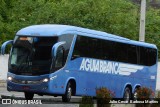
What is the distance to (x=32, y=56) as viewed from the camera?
2183 centimetres

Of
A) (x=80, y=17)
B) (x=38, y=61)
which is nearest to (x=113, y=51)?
(x=38, y=61)

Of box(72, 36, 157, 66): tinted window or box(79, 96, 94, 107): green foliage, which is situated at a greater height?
box(72, 36, 157, 66): tinted window

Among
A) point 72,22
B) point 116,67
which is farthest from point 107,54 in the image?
point 72,22

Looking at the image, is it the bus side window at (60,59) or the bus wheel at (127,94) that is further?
the bus wheel at (127,94)

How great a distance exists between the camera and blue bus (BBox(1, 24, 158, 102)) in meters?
21.8

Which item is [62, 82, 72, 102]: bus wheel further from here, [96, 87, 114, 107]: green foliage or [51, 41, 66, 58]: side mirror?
[96, 87, 114, 107]: green foliage

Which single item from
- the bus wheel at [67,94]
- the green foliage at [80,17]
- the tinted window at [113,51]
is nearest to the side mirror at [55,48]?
the tinted window at [113,51]

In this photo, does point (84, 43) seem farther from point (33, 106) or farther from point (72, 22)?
point (72, 22)

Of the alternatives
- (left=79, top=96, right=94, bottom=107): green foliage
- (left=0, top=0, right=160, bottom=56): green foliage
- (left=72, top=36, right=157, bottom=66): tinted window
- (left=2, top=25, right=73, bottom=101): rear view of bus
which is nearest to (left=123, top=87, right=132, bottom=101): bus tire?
(left=72, top=36, right=157, bottom=66): tinted window

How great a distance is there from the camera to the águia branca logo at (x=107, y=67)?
79.6 feet

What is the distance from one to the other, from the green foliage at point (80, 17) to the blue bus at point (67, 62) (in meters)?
17.1

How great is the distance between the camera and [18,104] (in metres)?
19.9

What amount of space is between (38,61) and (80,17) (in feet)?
77.6

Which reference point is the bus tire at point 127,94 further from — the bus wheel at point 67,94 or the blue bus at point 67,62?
the bus wheel at point 67,94
